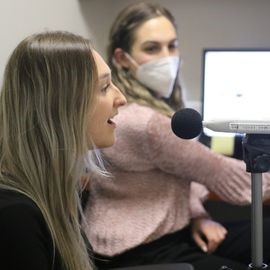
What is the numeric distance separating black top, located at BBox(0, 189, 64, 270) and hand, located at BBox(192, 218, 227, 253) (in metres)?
0.63

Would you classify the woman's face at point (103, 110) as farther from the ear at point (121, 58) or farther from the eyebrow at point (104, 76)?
the ear at point (121, 58)

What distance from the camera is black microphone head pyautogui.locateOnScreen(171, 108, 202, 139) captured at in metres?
0.85

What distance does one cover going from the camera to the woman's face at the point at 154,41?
4.88ft

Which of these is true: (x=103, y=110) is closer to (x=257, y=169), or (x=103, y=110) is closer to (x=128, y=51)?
(x=257, y=169)

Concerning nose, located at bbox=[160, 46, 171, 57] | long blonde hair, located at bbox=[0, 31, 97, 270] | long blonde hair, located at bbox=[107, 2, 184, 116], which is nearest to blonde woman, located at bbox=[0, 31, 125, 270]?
long blonde hair, located at bbox=[0, 31, 97, 270]

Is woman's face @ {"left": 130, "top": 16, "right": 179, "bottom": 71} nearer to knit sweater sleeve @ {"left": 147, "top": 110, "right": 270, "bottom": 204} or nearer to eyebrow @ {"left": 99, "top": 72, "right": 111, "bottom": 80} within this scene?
knit sweater sleeve @ {"left": 147, "top": 110, "right": 270, "bottom": 204}

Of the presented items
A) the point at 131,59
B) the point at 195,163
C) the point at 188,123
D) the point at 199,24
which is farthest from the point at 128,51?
the point at 199,24

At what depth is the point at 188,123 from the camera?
85 cm

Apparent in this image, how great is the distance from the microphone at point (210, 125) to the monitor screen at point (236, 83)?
1.02 m

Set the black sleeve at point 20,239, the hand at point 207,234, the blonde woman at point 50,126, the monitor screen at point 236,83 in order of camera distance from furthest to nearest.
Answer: the monitor screen at point 236,83, the hand at point 207,234, the blonde woman at point 50,126, the black sleeve at point 20,239

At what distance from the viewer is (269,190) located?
1.33 meters

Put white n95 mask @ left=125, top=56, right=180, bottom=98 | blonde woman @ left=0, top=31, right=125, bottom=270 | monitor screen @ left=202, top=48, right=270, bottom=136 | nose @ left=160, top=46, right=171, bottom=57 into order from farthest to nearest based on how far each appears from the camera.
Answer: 1. monitor screen @ left=202, top=48, right=270, bottom=136
2. nose @ left=160, top=46, right=171, bottom=57
3. white n95 mask @ left=125, top=56, right=180, bottom=98
4. blonde woman @ left=0, top=31, right=125, bottom=270

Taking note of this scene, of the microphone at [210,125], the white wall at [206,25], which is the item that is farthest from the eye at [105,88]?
the white wall at [206,25]

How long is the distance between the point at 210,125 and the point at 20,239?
354mm
